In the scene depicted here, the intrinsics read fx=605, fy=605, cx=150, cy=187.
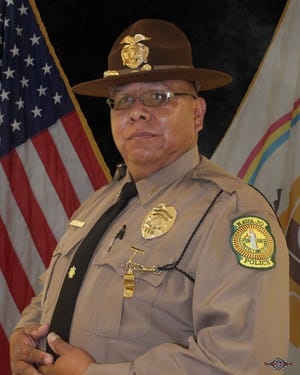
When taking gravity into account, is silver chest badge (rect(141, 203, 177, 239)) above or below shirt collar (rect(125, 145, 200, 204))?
below

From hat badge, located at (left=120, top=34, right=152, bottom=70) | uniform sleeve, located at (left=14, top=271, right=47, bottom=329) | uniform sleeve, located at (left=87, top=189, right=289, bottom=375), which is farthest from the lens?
uniform sleeve, located at (left=14, top=271, right=47, bottom=329)

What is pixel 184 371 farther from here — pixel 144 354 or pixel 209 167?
pixel 209 167

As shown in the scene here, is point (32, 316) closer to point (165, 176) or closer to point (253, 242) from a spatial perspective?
point (165, 176)

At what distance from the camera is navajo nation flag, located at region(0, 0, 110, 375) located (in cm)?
266

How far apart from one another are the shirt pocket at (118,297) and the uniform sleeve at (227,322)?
9cm

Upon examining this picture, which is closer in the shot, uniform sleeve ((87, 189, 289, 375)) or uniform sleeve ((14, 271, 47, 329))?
uniform sleeve ((87, 189, 289, 375))

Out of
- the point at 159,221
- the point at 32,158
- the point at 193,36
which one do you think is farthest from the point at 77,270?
the point at 193,36

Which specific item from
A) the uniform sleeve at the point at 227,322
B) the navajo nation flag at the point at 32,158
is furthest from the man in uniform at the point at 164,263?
the navajo nation flag at the point at 32,158

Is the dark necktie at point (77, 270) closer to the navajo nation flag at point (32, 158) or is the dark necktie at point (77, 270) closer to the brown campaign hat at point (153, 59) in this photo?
the brown campaign hat at point (153, 59)

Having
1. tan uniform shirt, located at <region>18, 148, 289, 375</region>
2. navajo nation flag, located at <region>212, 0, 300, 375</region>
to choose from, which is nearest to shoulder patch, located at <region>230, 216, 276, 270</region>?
tan uniform shirt, located at <region>18, 148, 289, 375</region>

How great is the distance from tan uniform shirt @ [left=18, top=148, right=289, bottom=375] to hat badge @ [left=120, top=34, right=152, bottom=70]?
0.27 metres

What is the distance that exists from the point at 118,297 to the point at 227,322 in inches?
11.1

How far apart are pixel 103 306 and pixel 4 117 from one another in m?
1.50

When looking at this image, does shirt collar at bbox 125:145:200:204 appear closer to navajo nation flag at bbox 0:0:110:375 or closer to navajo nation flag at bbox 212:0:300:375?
navajo nation flag at bbox 212:0:300:375
